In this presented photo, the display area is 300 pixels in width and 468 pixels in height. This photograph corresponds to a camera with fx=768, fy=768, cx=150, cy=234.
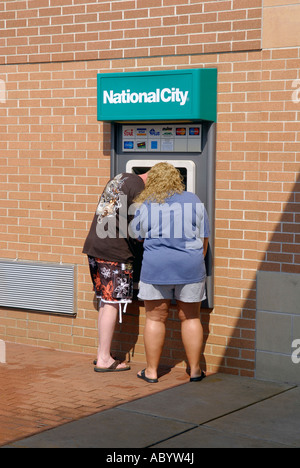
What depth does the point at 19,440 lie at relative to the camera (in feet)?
16.3

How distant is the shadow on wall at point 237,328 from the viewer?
6.45 m

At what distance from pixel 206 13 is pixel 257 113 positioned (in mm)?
1019

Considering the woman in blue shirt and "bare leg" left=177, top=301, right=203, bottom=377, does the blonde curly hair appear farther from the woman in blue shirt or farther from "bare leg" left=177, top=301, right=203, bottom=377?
"bare leg" left=177, top=301, right=203, bottom=377

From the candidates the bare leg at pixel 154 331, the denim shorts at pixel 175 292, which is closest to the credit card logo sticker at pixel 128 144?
the denim shorts at pixel 175 292

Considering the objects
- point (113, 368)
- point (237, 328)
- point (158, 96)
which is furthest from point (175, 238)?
point (113, 368)

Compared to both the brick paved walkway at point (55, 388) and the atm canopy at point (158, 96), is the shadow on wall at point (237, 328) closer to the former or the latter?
the brick paved walkway at point (55, 388)

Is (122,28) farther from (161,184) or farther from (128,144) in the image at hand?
(161,184)

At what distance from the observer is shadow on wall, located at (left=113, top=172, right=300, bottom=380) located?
6445 mm

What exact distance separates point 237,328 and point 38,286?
219 cm

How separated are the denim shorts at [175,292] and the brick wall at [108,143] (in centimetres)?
48

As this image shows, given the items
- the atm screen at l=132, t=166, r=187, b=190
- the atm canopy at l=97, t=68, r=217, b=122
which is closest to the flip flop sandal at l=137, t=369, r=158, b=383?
the atm screen at l=132, t=166, r=187, b=190

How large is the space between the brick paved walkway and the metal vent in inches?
18.4

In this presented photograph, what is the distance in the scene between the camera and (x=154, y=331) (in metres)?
6.51
